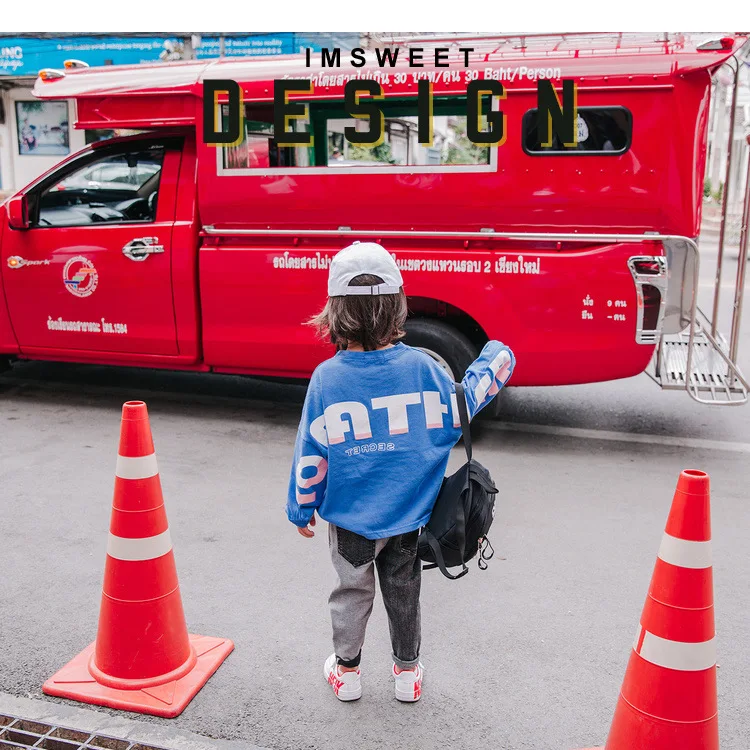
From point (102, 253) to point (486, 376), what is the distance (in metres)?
4.18

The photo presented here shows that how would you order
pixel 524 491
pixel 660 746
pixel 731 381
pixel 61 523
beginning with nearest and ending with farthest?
pixel 660 746 → pixel 61 523 → pixel 524 491 → pixel 731 381

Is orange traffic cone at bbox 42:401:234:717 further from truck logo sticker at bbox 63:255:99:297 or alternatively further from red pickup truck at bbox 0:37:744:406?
truck logo sticker at bbox 63:255:99:297

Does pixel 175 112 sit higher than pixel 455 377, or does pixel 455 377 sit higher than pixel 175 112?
pixel 175 112

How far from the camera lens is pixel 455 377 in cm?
565

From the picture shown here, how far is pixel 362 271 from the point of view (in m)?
2.54

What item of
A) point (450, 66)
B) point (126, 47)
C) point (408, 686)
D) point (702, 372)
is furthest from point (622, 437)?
point (126, 47)

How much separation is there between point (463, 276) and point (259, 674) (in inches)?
122

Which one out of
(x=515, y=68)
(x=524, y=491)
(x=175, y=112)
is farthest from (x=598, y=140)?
(x=175, y=112)

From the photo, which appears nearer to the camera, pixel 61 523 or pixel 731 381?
pixel 61 523

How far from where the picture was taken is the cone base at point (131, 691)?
279 cm

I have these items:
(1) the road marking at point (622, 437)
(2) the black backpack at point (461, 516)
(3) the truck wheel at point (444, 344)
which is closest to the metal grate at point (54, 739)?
(2) the black backpack at point (461, 516)

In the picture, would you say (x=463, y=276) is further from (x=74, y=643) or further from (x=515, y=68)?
(x=74, y=643)

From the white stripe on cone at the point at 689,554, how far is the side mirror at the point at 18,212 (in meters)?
5.30

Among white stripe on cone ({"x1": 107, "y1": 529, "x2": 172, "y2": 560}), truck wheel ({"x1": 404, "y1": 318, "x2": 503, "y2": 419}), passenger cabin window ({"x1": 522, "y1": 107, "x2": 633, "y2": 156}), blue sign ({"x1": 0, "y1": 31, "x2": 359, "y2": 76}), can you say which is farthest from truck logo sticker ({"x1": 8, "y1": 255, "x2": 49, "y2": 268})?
blue sign ({"x1": 0, "y1": 31, "x2": 359, "y2": 76})
